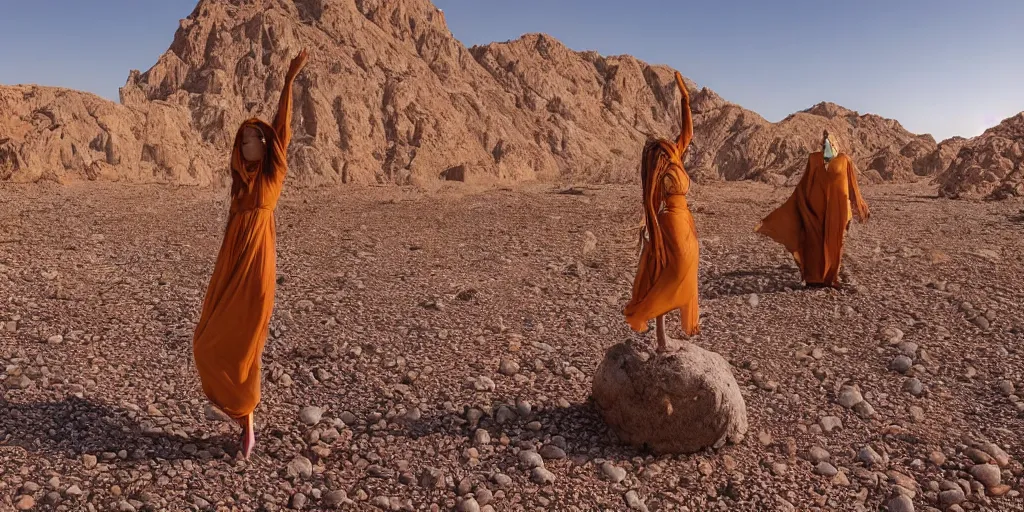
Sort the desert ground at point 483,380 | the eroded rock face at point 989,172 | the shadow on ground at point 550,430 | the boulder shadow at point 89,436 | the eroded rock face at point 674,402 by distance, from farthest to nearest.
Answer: the eroded rock face at point 989,172
the shadow on ground at point 550,430
the eroded rock face at point 674,402
the boulder shadow at point 89,436
the desert ground at point 483,380

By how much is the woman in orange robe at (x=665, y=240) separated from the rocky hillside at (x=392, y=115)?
55.2 feet

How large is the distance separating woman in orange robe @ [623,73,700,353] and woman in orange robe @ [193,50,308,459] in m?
2.14

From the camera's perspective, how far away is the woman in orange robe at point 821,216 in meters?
7.47

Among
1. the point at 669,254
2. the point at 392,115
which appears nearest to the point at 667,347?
the point at 669,254

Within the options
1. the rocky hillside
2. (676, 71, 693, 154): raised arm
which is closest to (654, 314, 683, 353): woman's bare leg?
(676, 71, 693, 154): raised arm

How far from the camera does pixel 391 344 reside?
18.7ft

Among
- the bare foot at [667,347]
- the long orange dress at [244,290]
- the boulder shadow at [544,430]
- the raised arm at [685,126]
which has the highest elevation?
the raised arm at [685,126]

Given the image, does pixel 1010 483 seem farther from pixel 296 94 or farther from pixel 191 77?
pixel 191 77

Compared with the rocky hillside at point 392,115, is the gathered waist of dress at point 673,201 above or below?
below

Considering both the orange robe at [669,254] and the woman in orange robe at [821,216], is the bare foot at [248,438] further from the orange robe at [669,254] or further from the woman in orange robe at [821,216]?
the woman in orange robe at [821,216]

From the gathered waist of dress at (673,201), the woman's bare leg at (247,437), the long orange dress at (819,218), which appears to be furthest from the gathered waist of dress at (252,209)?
the long orange dress at (819,218)

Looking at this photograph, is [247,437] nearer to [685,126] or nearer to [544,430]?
[544,430]

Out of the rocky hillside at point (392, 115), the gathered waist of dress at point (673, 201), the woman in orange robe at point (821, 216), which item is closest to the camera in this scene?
the gathered waist of dress at point (673, 201)

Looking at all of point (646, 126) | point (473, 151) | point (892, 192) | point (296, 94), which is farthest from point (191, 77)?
point (892, 192)
